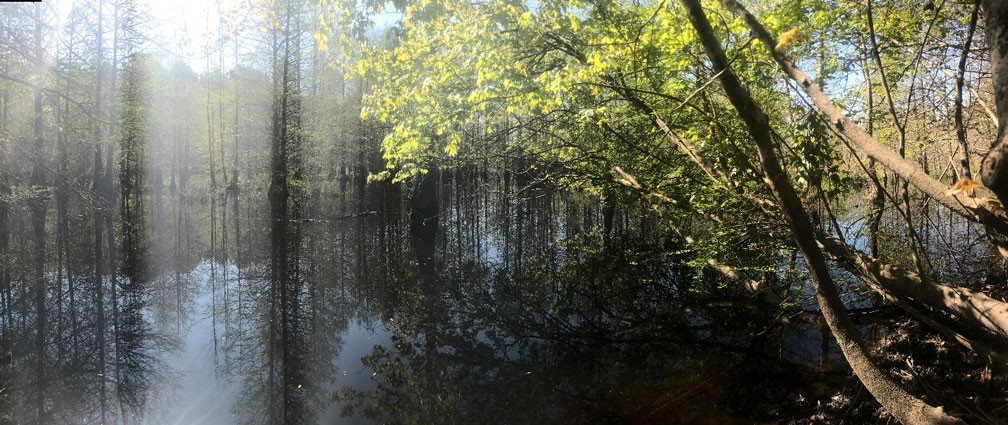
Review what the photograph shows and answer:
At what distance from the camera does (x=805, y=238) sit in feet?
10.9

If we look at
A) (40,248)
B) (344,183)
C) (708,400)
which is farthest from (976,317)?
(344,183)

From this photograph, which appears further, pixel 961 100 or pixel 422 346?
pixel 422 346

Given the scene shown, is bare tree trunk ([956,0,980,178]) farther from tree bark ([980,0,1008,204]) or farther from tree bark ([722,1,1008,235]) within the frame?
tree bark ([980,0,1008,204])

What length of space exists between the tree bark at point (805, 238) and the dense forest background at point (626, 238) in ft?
0.05

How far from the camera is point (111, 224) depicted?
1712cm

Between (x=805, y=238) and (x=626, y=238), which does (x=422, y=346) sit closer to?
(x=805, y=238)

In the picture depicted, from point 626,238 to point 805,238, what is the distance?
11.2 meters

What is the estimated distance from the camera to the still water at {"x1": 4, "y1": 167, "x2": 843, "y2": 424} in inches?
191

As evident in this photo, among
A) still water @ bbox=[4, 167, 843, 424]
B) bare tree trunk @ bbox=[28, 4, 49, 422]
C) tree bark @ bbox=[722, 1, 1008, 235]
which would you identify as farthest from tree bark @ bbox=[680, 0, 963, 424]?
bare tree trunk @ bbox=[28, 4, 49, 422]

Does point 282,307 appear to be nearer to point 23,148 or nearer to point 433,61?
point 433,61

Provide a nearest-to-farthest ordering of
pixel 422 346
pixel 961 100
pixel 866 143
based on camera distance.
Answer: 1. pixel 866 143
2. pixel 961 100
3. pixel 422 346

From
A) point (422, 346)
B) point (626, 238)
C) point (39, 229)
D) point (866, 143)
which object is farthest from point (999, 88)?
point (39, 229)

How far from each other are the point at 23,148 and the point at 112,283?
4387 mm

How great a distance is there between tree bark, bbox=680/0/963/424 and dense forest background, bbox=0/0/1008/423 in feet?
0.05
